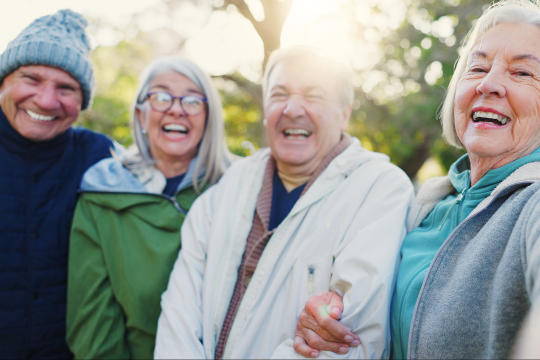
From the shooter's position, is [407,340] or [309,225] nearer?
[407,340]

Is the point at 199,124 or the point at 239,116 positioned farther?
the point at 239,116

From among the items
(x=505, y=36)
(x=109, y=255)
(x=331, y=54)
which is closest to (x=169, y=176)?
(x=109, y=255)

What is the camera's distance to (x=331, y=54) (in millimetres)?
2547

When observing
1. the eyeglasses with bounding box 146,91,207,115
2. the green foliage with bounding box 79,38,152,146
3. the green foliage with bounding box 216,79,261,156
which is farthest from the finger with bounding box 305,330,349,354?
the green foliage with bounding box 216,79,261,156

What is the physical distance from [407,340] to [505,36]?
132 centimetres

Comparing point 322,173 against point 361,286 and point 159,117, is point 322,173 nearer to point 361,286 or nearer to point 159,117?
point 361,286

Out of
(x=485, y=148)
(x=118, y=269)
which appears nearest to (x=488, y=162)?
(x=485, y=148)

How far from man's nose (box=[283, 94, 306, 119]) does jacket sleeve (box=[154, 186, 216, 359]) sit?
2.53ft

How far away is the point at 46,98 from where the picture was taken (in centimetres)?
243

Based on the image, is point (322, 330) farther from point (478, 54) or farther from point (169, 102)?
point (169, 102)

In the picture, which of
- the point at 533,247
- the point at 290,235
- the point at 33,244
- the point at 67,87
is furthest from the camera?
the point at 67,87

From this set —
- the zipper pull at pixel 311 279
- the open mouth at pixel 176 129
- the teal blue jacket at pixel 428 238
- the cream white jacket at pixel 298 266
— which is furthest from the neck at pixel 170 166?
the teal blue jacket at pixel 428 238

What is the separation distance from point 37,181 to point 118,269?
0.76 meters

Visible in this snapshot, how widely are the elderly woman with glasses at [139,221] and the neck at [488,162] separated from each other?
68.5 inches
